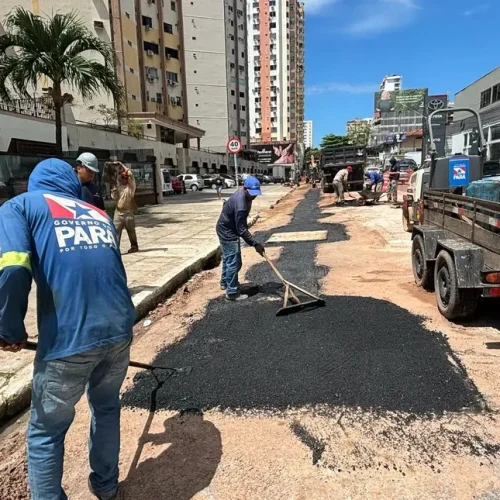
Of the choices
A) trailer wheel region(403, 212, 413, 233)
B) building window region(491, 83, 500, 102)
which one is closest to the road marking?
trailer wheel region(403, 212, 413, 233)

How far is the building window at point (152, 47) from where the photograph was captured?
41.8 meters

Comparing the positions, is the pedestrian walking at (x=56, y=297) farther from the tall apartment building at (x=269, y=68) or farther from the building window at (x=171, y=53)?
the tall apartment building at (x=269, y=68)

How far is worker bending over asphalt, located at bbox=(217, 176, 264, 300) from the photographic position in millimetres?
5156

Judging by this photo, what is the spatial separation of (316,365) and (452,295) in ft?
5.19

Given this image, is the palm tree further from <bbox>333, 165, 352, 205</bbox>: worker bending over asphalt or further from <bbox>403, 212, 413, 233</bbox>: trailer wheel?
<bbox>333, 165, 352, 205</bbox>: worker bending over asphalt

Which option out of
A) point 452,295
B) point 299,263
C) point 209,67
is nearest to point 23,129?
point 299,263

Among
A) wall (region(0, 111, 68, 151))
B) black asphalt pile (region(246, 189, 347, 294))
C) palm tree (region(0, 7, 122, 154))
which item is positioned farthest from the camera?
wall (region(0, 111, 68, 151))

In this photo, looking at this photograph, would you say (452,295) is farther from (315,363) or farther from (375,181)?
(375,181)

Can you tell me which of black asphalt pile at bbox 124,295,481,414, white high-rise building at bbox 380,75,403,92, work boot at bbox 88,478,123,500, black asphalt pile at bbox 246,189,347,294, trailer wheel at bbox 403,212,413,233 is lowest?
work boot at bbox 88,478,123,500

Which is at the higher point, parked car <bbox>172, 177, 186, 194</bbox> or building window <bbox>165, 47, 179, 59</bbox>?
building window <bbox>165, 47, 179, 59</bbox>

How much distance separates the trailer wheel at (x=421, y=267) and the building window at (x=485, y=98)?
29819 millimetres

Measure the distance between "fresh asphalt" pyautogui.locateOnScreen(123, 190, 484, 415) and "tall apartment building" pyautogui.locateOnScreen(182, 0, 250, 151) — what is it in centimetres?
5816

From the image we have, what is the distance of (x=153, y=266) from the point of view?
7.12m

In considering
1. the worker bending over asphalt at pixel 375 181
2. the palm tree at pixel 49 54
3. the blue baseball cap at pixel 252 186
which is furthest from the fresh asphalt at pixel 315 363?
the worker bending over asphalt at pixel 375 181
